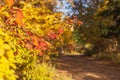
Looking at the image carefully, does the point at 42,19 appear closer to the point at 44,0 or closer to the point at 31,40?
the point at 44,0

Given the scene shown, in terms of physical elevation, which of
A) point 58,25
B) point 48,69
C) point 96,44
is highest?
point 58,25

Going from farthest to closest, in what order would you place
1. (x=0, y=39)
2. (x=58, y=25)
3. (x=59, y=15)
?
(x=59, y=15), (x=58, y=25), (x=0, y=39)

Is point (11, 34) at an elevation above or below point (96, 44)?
above

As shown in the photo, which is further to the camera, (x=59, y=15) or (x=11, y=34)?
(x=59, y=15)

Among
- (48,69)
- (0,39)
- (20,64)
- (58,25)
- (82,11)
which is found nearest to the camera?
(0,39)

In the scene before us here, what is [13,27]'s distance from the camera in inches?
257

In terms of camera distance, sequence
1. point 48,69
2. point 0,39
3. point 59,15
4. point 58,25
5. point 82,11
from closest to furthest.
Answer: point 0,39 → point 48,69 → point 58,25 → point 59,15 → point 82,11

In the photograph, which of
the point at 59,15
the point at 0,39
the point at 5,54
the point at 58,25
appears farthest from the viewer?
the point at 59,15

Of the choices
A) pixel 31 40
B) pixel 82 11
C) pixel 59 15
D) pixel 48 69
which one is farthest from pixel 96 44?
pixel 31 40

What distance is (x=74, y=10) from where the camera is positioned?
91.2 feet

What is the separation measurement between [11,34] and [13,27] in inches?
9.0

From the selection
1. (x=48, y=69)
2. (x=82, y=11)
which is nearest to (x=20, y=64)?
(x=48, y=69)

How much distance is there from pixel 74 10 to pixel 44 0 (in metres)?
13.5

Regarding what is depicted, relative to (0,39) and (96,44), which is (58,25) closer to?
(0,39)
